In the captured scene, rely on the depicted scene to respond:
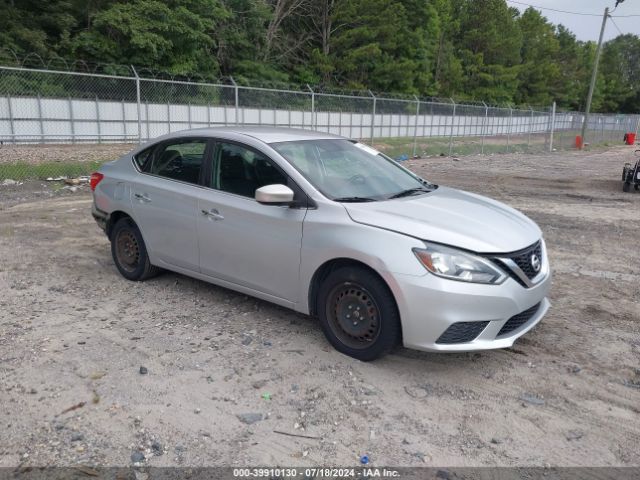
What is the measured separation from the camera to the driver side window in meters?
4.27

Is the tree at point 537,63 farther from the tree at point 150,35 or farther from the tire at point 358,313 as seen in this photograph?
the tire at point 358,313

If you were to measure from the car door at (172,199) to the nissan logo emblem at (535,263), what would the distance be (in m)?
2.72

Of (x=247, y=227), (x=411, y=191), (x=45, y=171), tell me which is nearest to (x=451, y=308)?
(x=411, y=191)

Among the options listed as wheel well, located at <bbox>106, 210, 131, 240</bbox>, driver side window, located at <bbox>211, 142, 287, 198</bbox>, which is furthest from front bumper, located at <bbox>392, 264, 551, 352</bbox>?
wheel well, located at <bbox>106, 210, 131, 240</bbox>

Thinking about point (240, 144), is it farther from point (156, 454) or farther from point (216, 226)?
point (156, 454)

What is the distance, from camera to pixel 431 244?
3484 millimetres

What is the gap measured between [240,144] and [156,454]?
101 inches

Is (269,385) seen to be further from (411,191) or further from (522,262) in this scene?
→ (411,191)

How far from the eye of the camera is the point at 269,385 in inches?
139

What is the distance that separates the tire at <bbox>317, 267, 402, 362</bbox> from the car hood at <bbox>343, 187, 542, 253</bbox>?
40 cm

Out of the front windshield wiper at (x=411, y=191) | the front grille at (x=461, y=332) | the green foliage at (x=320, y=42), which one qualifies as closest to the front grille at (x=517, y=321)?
the front grille at (x=461, y=332)

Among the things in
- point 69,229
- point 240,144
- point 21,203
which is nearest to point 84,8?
point 21,203

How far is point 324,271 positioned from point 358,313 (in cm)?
40

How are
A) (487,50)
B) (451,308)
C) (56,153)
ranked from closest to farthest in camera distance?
(451,308) < (56,153) < (487,50)
